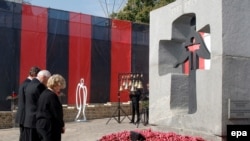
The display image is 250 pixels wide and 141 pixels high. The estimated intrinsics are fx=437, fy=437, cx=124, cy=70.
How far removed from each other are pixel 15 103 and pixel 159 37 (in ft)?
32.4

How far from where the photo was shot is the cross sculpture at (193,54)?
732cm

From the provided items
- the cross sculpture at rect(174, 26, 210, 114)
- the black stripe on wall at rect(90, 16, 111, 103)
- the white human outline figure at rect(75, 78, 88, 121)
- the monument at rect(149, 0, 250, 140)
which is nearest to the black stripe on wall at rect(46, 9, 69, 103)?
the white human outline figure at rect(75, 78, 88, 121)

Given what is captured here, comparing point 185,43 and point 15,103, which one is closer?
point 185,43

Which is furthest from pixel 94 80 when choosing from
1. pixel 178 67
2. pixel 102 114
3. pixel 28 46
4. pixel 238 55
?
pixel 238 55

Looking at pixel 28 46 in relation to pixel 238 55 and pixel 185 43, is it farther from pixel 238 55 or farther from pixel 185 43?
pixel 238 55

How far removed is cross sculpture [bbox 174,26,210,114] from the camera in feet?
24.0

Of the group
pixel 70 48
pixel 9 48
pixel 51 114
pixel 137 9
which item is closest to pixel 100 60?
pixel 70 48

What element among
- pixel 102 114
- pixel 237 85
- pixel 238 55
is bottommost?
pixel 102 114

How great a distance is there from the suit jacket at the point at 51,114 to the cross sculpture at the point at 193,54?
2.42m

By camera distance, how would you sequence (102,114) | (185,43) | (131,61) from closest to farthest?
(185,43) < (102,114) < (131,61)

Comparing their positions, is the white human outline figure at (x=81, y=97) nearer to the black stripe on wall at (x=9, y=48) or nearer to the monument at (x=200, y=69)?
the black stripe on wall at (x=9, y=48)

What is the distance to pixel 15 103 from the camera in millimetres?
16719

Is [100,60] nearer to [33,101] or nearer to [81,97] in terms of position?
[81,97]

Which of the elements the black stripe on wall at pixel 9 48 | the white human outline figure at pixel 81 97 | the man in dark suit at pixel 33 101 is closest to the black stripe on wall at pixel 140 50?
the white human outline figure at pixel 81 97
